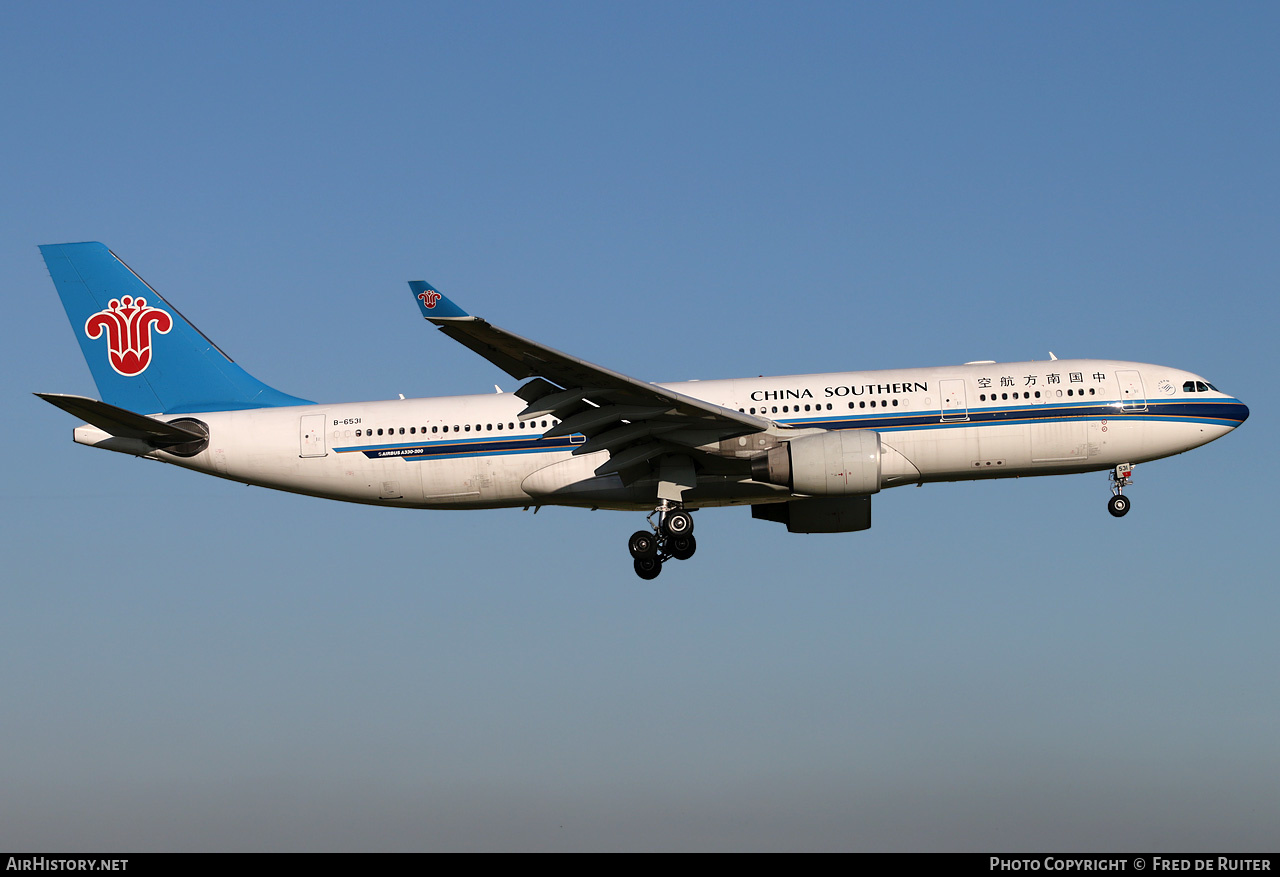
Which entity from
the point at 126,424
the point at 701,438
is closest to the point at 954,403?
the point at 701,438

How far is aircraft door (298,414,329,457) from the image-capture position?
3447 centimetres

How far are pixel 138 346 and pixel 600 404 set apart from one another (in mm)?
14570

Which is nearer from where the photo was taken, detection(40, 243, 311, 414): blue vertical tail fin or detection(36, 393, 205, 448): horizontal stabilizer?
detection(36, 393, 205, 448): horizontal stabilizer

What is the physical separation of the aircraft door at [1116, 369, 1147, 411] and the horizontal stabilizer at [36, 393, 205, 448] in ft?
79.6

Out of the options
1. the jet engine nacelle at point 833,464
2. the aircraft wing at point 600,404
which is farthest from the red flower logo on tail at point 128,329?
the jet engine nacelle at point 833,464

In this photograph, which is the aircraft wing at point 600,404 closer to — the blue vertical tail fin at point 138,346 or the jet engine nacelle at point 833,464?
the jet engine nacelle at point 833,464

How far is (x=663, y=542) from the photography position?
34000mm

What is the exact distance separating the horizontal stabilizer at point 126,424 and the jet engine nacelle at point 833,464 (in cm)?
1588

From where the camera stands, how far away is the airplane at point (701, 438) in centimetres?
3162

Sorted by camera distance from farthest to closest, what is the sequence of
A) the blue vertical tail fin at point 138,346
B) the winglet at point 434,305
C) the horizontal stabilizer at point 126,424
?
1. the blue vertical tail fin at point 138,346
2. the horizontal stabilizer at point 126,424
3. the winglet at point 434,305

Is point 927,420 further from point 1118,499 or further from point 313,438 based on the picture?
point 313,438

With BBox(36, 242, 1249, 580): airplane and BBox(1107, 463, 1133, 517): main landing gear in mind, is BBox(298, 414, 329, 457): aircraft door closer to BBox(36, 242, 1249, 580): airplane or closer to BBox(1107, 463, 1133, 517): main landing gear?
BBox(36, 242, 1249, 580): airplane

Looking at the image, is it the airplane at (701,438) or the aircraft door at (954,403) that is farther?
the aircraft door at (954,403)

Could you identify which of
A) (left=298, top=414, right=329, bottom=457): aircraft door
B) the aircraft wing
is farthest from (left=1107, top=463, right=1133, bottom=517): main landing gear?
(left=298, top=414, right=329, bottom=457): aircraft door
